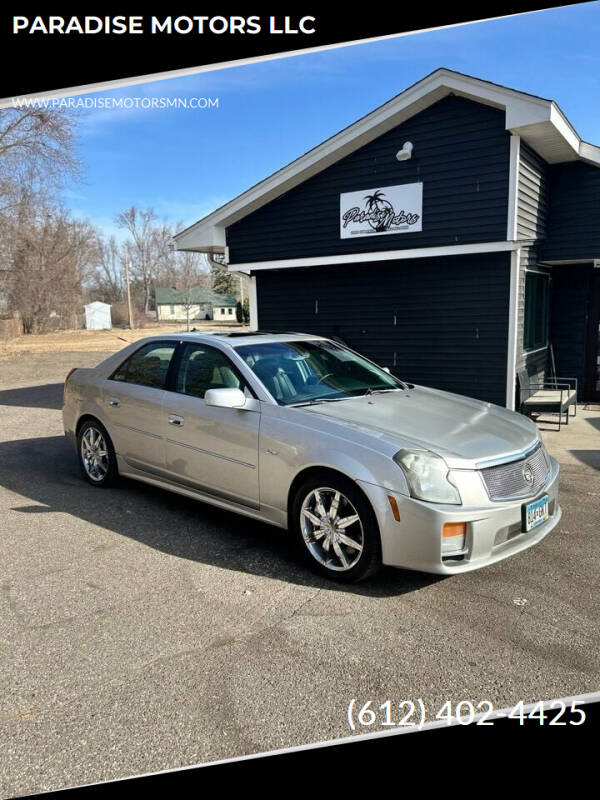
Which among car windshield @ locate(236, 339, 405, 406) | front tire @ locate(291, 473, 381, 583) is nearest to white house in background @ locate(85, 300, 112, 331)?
car windshield @ locate(236, 339, 405, 406)

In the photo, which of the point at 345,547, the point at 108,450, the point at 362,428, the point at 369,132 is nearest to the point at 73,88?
the point at 108,450

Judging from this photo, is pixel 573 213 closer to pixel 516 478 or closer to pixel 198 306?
pixel 516 478

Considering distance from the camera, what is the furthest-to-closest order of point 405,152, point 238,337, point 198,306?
1. point 198,306
2. point 405,152
3. point 238,337

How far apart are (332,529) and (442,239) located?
6424 millimetres

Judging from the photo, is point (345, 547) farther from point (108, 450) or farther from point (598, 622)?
point (108, 450)

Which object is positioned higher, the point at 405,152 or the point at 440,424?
the point at 405,152

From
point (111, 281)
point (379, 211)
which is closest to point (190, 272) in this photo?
point (111, 281)

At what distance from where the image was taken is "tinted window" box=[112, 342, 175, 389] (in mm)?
5188

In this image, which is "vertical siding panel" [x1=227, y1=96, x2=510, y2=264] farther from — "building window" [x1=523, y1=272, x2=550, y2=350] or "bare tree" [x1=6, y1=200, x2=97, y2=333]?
"bare tree" [x1=6, y1=200, x2=97, y2=333]

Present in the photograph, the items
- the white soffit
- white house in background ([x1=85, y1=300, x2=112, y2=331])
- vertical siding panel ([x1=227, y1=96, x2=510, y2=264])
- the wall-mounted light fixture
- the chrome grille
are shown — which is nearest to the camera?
the chrome grille

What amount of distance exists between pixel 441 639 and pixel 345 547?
0.82 metres

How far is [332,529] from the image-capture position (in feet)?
12.2

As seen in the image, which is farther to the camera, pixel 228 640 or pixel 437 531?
pixel 437 531

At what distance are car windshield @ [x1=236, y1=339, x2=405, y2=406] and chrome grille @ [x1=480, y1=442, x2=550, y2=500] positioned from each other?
1.32 m
